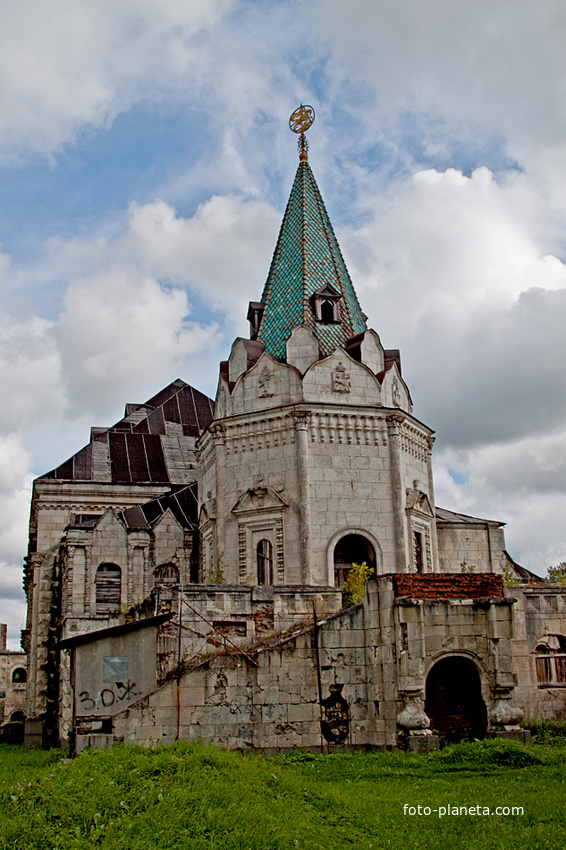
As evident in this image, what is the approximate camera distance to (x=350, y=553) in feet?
91.4

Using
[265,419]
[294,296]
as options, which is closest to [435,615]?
[265,419]

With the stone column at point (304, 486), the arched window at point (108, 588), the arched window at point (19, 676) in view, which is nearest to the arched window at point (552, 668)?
the stone column at point (304, 486)

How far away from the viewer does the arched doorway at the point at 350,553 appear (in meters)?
27.5

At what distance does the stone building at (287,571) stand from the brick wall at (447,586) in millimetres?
51

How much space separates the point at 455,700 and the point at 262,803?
25.6ft

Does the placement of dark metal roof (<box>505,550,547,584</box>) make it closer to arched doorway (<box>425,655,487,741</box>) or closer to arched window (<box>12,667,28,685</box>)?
arched doorway (<box>425,655,487,741</box>)

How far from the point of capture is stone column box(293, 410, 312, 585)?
2661 cm

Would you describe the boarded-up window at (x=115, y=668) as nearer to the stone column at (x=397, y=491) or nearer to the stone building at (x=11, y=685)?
the stone column at (x=397, y=491)

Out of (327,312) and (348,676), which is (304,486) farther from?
(348,676)

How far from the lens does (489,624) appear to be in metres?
18.6

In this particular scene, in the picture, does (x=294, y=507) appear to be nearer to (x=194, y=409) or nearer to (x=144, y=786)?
(x=144, y=786)

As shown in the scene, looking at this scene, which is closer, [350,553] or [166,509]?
[350,553]

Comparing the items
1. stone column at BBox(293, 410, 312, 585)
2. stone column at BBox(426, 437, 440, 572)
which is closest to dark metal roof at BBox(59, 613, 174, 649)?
stone column at BBox(293, 410, 312, 585)

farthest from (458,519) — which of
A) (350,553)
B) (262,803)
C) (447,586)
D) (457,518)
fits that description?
(262,803)
